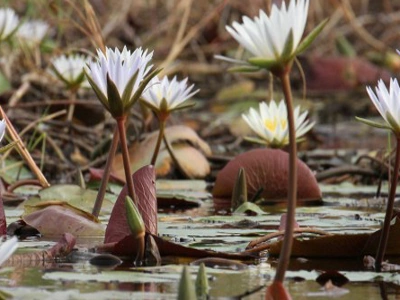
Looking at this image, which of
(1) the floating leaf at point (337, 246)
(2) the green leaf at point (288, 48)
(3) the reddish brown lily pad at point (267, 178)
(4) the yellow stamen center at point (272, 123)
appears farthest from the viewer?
(4) the yellow stamen center at point (272, 123)

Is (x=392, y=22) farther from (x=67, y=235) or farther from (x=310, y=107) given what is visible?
(x=67, y=235)

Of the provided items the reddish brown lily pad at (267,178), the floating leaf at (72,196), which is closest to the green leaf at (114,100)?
the floating leaf at (72,196)

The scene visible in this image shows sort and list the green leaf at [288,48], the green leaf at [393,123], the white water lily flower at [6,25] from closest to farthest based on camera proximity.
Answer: the green leaf at [288,48]
the green leaf at [393,123]
the white water lily flower at [6,25]

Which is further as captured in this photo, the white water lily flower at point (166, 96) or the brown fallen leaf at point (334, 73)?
the brown fallen leaf at point (334, 73)

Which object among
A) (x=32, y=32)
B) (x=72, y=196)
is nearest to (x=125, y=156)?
(x=72, y=196)

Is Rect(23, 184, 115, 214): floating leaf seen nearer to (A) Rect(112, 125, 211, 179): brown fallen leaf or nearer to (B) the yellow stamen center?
(B) the yellow stamen center

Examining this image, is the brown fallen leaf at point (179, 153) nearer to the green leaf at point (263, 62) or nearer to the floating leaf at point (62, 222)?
the floating leaf at point (62, 222)
